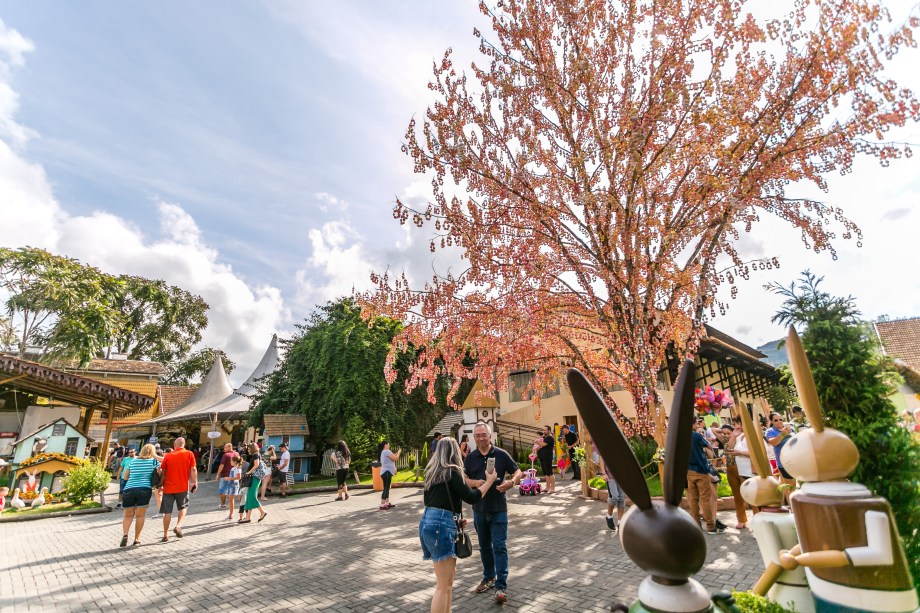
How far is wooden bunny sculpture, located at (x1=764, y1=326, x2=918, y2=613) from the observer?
1987 millimetres

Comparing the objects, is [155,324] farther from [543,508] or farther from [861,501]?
[861,501]

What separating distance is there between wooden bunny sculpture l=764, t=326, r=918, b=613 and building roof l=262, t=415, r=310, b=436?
19031 mm

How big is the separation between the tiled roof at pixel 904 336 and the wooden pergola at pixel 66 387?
1458 inches

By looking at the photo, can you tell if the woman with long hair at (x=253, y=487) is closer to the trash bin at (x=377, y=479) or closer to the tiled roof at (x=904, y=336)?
the trash bin at (x=377, y=479)

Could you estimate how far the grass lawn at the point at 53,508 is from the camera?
1113cm

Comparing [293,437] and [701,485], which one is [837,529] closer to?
[701,485]

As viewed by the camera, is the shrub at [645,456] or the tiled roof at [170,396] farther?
the tiled roof at [170,396]

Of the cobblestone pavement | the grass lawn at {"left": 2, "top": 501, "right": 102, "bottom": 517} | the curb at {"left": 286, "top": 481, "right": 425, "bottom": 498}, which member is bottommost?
the curb at {"left": 286, "top": 481, "right": 425, "bottom": 498}

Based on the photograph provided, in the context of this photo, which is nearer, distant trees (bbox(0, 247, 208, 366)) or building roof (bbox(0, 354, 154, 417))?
building roof (bbox(0, 354, 154, 417))

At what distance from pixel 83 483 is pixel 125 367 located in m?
26.1

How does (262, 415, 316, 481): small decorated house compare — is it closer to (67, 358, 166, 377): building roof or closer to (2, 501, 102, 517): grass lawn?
(2, 501, 102, 517): grass lawn

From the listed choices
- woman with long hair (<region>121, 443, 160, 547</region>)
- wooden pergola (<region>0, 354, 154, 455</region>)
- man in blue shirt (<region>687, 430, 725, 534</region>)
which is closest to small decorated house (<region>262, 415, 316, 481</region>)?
wooden pergola (<region>0, 354, 154, 455</region>)

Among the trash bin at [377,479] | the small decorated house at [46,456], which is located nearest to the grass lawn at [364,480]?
the trash bin at [377,479]

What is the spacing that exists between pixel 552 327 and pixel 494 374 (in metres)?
1.94
